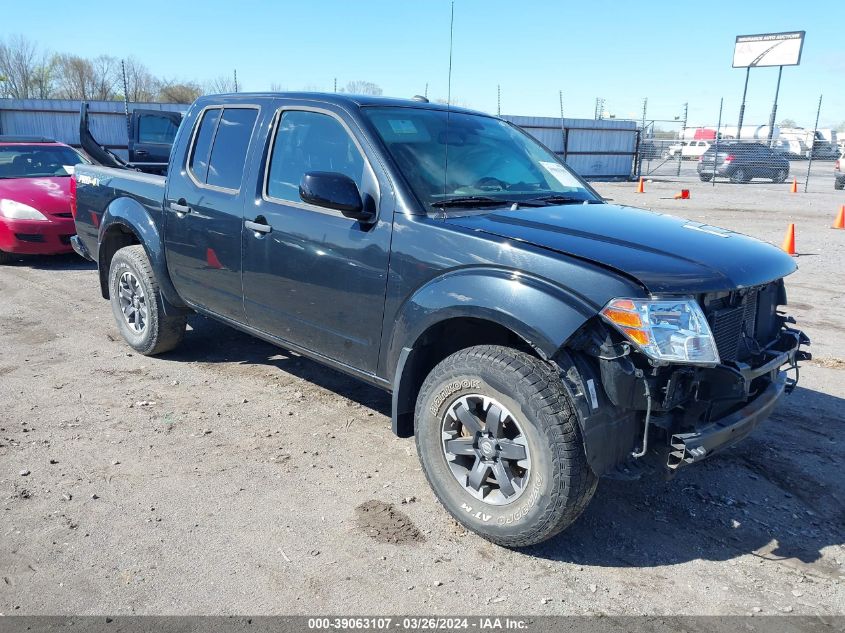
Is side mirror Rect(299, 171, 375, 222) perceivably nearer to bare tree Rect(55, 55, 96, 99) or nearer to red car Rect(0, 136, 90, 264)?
red car Rect(0, 136, 90, 264)

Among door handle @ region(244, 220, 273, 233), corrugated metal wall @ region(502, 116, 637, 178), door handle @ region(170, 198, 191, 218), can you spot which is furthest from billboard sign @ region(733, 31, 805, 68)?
door handle @ region(244, 220, 273, 233)

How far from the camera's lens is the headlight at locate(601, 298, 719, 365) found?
8.99ft

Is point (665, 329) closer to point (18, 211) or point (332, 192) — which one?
point (332, 192)

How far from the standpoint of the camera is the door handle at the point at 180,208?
4.78 metres

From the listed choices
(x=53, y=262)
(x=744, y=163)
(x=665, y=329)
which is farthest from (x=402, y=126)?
(x=744, y=163)

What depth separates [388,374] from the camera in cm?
367

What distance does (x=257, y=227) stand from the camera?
4.20 m

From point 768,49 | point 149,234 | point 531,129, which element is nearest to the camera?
point 149,234

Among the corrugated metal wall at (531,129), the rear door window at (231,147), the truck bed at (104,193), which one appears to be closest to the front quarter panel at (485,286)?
the rear door window at (231,147)

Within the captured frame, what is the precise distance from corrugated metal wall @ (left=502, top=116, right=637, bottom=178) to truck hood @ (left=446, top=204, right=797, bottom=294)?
2538 centimetres

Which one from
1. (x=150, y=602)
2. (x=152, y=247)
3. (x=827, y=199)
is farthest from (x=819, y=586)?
(x=827, y=199)

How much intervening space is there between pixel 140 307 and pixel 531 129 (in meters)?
24.7

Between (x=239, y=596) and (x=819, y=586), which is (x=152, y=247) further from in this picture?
(x=819, y=586)

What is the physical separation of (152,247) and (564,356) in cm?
352
